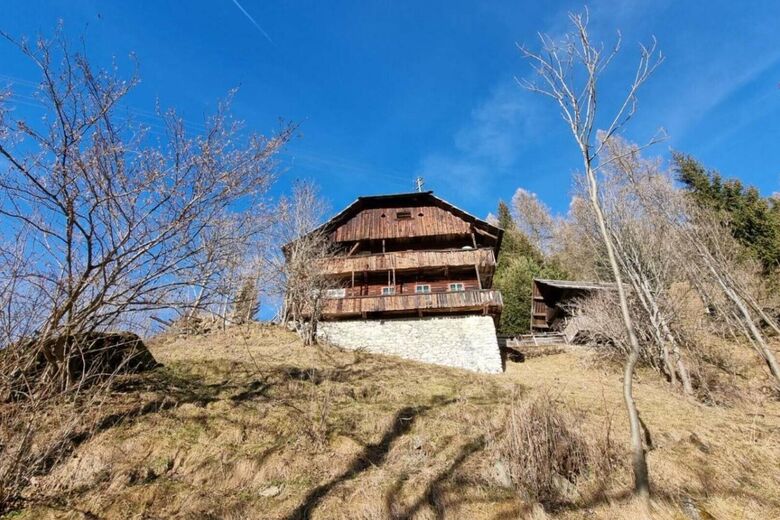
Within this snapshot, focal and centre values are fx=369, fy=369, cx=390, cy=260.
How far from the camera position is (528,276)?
27.0 m

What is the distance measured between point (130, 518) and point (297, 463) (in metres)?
2.13

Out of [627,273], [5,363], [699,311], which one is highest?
[627,273]

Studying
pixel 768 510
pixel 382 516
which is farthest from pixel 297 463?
pixel 768 510

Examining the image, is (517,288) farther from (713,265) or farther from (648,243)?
(713,265)

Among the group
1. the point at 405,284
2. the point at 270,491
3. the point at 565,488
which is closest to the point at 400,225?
the point at 405,284

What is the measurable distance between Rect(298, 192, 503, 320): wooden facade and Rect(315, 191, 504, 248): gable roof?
6 cm

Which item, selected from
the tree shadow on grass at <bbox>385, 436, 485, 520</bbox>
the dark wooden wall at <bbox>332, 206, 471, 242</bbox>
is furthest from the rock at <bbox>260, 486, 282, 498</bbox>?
the dark wooden wall at <bbox>332, 206, 471, 242</bbox>

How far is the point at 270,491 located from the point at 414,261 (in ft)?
50.5

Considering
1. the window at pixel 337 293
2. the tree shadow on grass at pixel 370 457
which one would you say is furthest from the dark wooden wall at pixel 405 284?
the tree shadow on grass at pixel 370 457

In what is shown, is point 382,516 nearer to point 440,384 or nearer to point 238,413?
point 238,413

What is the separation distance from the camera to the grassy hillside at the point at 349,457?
4.56 meters

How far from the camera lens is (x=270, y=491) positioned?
500 centimetres

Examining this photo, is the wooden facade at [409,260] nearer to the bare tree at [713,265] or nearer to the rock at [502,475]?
the bare tree at [713,265]

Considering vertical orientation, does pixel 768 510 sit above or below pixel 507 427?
below
